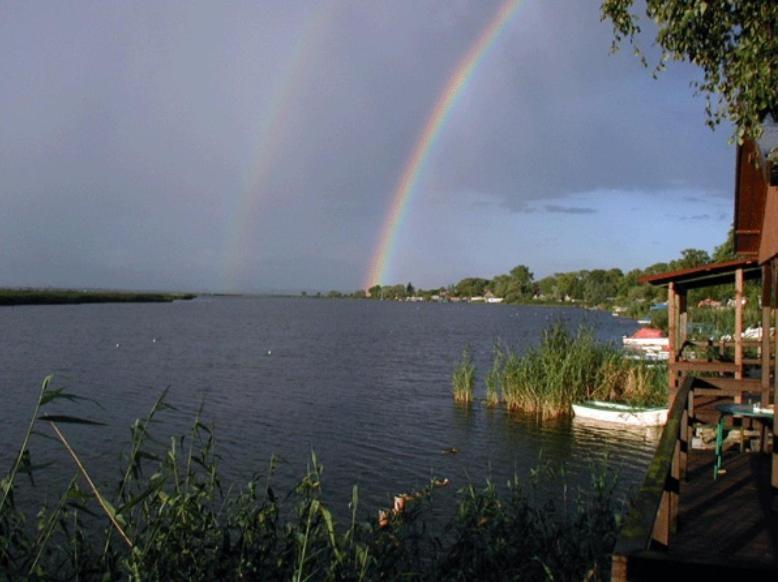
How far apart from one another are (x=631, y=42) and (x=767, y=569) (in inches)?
202

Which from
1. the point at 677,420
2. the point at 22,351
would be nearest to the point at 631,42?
the point at 677,420

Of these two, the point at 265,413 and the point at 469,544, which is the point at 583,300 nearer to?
the point at 265,413

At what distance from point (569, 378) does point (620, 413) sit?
230 cm

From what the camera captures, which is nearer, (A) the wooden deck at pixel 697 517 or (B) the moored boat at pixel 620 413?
(A) the wooden deck at pixel 697 517

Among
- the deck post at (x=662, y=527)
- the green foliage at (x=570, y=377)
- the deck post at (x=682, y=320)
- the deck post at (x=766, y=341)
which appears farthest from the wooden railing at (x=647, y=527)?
the green foliage at (x=570, y=377)

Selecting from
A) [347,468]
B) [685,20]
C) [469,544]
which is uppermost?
[685,20]

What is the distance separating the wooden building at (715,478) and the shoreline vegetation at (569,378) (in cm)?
747

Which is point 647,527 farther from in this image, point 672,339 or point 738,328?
point 738,328

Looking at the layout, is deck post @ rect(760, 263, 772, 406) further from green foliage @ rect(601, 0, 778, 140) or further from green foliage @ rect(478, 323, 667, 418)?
green foliage @ rect(478, 323, 667, 418)

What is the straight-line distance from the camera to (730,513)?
6.34 meters

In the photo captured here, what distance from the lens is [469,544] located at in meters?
6.65

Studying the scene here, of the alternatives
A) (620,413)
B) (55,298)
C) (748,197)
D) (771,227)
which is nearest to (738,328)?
(748,197)

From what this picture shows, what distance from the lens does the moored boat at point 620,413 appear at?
18.4 m

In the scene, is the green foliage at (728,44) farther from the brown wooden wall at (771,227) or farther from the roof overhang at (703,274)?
the roof overhang at (703,274)
